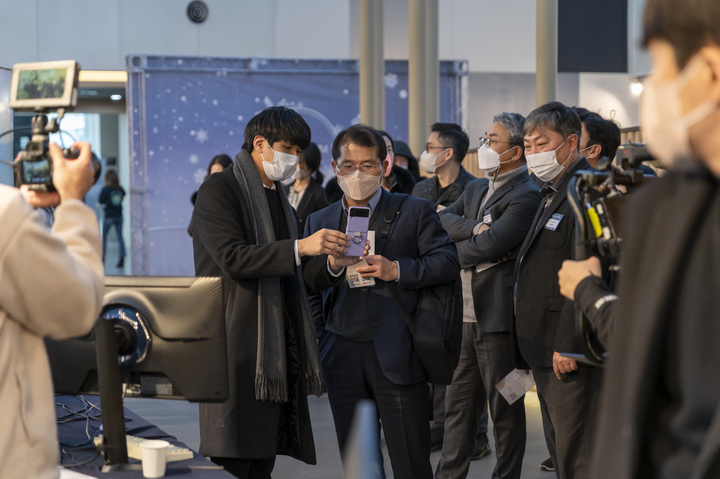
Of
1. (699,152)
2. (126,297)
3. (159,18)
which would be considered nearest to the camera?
(699,152)

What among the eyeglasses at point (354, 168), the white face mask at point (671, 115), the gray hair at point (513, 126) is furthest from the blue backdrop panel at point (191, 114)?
the white face mask at point (671, 115)

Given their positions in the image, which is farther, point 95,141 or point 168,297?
point 95,141

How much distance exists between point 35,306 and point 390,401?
5.81 feet

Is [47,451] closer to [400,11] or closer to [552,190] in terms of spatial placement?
[552,190]

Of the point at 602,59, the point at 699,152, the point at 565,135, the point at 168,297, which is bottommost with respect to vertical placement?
the point at 168,297

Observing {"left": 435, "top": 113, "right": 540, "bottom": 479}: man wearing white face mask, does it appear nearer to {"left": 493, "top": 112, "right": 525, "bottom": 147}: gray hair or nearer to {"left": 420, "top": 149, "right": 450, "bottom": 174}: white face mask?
{"left": 493, "top": 112, "right": 525, "bottom": 147}: gray hair

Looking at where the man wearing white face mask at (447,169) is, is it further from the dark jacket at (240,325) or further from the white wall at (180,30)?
the white wall at (180,30)

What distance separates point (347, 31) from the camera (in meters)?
11.7

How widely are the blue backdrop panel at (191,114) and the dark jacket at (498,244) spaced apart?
17.6ft

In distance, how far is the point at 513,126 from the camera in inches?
155

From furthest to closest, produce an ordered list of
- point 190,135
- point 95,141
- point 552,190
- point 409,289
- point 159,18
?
point 95,141 < point 159,18 < point 190,135 < point 552,190 < point 409,289

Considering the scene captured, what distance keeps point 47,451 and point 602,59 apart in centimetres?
1359

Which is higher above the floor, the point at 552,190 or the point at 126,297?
the point at 552,190

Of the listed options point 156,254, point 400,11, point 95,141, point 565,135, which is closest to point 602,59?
point 400,11
